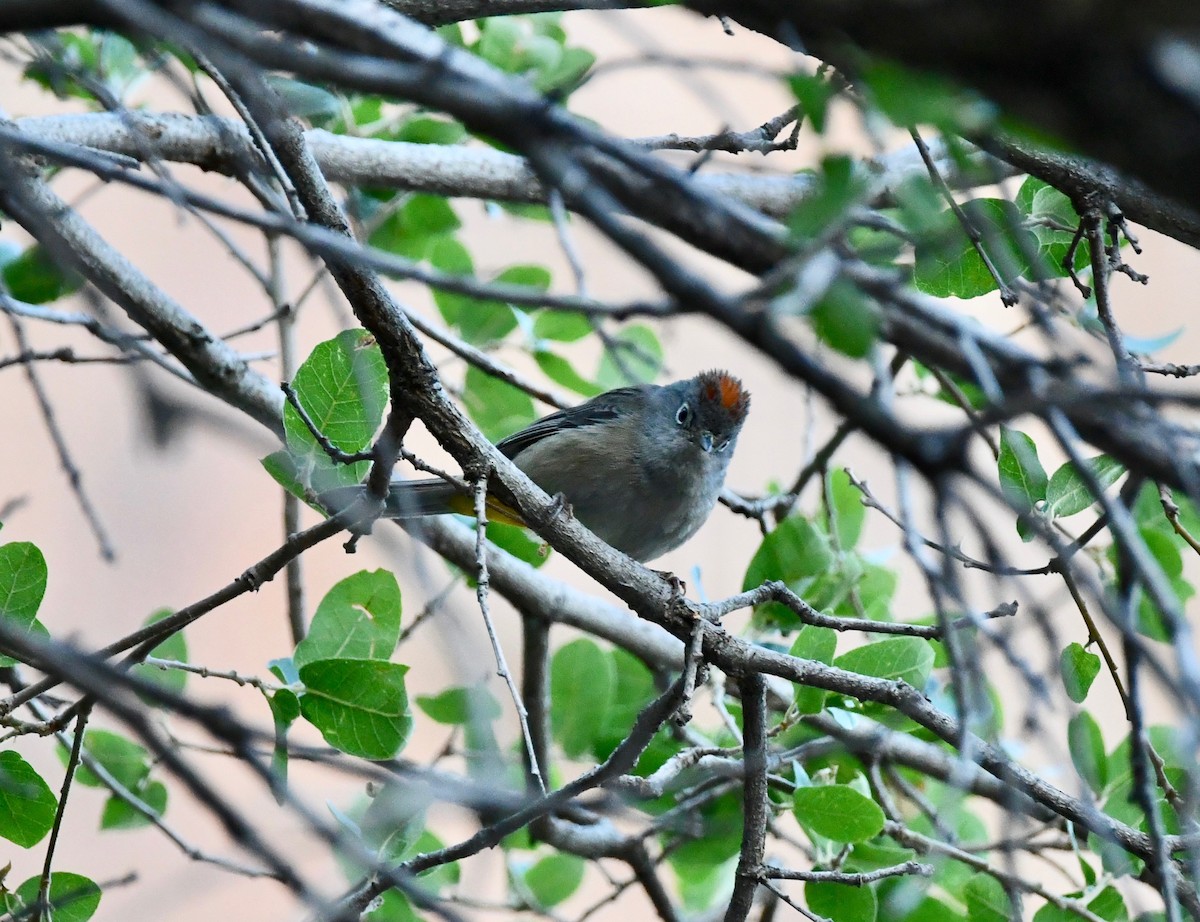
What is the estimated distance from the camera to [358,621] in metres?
3.15

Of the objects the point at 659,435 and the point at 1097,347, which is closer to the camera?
the point at 1097,347

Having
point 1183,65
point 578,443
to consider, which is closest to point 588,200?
point 1183,65

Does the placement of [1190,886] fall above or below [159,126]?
below

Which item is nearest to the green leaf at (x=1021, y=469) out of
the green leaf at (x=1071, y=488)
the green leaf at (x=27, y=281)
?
the green leaf at (x=1071, y=488)

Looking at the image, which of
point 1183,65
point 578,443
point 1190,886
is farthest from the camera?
point 578,443

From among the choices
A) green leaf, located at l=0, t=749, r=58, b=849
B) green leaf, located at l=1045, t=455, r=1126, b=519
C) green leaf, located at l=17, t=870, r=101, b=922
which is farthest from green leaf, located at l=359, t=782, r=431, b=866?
green leaf, located at l=1045, t=455, r=1126, b=519

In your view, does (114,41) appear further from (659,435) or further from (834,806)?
(834,806)

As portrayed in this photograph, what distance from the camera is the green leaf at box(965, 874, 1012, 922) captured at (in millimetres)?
3393

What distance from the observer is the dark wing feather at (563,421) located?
5262 millimetres

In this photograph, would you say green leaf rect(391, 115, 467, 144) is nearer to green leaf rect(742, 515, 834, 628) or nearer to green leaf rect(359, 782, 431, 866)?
green leaf rect(742, 515, 834, 628)

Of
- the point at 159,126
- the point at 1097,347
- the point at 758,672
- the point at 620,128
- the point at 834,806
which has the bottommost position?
the point at 834,806

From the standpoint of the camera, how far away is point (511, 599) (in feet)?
14.1

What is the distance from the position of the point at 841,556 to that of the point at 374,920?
2.02 meters

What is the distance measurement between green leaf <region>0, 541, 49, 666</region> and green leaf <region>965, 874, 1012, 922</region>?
2.70 m
